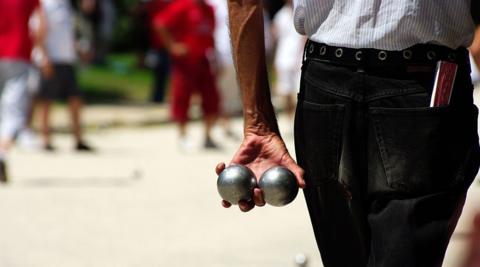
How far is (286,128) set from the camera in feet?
56.6

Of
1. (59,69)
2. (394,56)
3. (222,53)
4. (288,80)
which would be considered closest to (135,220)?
(59,69)

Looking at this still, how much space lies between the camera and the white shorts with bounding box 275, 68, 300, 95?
604 inches

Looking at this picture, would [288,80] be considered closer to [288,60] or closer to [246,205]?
[288,60]

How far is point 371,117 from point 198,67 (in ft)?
34.4

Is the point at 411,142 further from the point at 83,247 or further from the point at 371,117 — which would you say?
the point at 83,247

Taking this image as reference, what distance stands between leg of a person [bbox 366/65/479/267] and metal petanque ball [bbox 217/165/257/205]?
33 cm

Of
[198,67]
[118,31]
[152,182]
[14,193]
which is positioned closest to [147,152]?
[198,67]

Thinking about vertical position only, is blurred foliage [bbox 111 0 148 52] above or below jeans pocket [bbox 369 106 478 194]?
below

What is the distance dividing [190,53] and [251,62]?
10294 millimetres

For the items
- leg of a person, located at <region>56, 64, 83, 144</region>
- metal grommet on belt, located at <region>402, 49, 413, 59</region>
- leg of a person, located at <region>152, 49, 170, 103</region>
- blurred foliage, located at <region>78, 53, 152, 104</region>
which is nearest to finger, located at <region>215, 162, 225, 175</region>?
metal grommet on belt, located at <region>402, 49, 413, 59</region>

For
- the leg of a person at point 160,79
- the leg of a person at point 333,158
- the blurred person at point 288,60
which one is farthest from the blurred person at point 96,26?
the leg of a person at point 333,158

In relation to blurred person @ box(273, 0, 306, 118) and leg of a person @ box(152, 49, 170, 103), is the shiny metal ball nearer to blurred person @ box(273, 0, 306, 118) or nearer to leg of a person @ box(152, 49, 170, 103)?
blurred person @ box(273, 0, 306, 118)

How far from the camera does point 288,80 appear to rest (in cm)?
1548

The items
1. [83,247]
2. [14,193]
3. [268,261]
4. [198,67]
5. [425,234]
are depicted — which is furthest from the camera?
[198,67]
